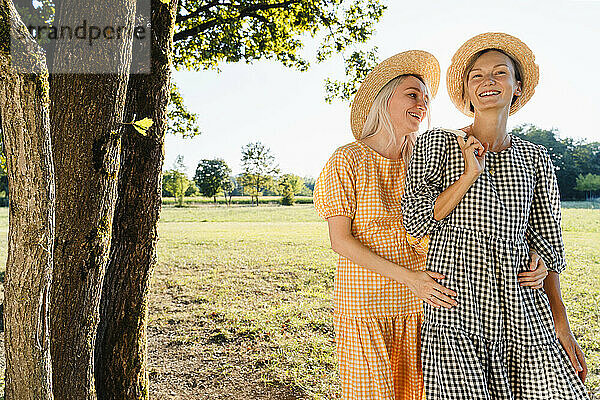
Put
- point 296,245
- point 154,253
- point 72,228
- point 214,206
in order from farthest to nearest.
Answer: point 214,206 → point 296,245 → point 154,253 → point 72,228

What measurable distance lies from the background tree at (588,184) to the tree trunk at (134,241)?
1320 centimetres

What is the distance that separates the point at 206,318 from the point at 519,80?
17.6 feet

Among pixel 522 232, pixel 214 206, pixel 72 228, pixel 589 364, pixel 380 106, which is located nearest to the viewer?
pixel 522 232

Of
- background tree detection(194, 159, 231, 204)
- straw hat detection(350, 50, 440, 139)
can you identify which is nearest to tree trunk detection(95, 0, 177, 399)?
straw hat detection(350, 50, 440, 139)

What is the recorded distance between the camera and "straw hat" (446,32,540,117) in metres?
2.00

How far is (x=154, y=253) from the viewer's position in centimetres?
271

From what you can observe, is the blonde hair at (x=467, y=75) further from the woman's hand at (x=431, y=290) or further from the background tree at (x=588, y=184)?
the background tree at (x=588, y=184)

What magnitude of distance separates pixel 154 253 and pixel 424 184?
156cm

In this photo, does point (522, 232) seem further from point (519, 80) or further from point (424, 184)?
point (519, 80)

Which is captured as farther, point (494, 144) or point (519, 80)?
point (519, 80)

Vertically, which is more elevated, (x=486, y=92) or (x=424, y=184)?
(x=486, y=92)

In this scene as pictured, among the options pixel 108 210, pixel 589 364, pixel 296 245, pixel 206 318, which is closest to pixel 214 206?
pixel 296 245

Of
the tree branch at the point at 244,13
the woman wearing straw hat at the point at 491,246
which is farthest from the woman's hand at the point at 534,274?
the tree branch at the point at 244,13

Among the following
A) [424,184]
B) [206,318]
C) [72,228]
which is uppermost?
[424,184]
